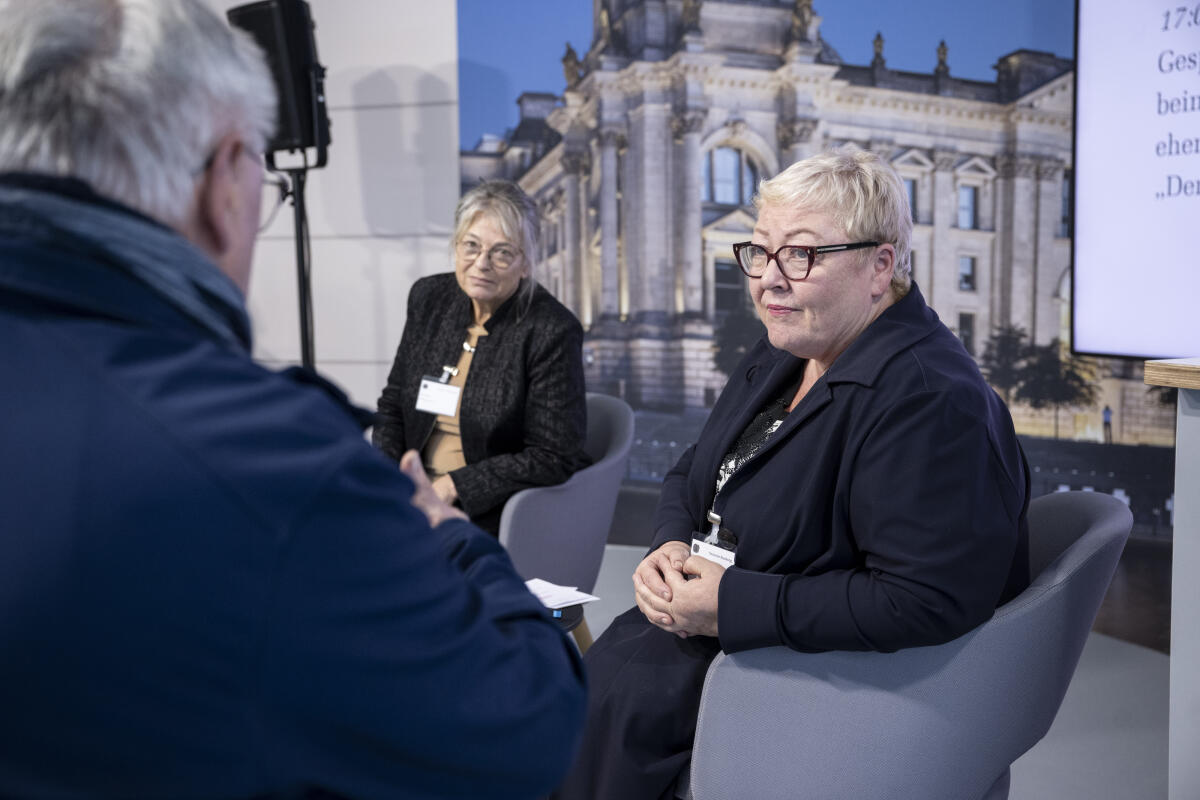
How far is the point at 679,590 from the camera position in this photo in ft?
5.80

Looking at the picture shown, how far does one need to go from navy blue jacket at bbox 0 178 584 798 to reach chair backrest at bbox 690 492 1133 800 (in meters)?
0.93

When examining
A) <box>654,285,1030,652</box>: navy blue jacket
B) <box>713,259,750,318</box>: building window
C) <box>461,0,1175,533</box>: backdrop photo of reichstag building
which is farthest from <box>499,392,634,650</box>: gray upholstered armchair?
<box>713,259,750,318</box>: building window

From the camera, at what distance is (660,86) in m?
5.12

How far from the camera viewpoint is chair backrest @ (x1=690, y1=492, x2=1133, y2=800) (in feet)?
5.01

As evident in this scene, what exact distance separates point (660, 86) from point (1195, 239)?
2.75m

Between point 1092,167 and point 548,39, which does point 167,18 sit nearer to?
point 1092,167

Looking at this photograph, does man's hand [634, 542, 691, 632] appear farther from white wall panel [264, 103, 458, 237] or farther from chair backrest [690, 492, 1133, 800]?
white wall panel [264, 103, 458, 237]

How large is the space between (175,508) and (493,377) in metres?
2.39

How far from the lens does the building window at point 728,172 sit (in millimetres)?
5086

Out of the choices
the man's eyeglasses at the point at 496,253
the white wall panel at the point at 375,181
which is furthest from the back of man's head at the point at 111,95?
the white wall panel at the point at 375,181

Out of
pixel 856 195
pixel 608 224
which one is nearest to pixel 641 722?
pixel 856 195

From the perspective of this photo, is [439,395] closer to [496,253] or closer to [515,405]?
[515,405]

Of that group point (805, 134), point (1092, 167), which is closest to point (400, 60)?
point (805, 134)

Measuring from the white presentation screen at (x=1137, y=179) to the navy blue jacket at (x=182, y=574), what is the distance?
10.4 feet
